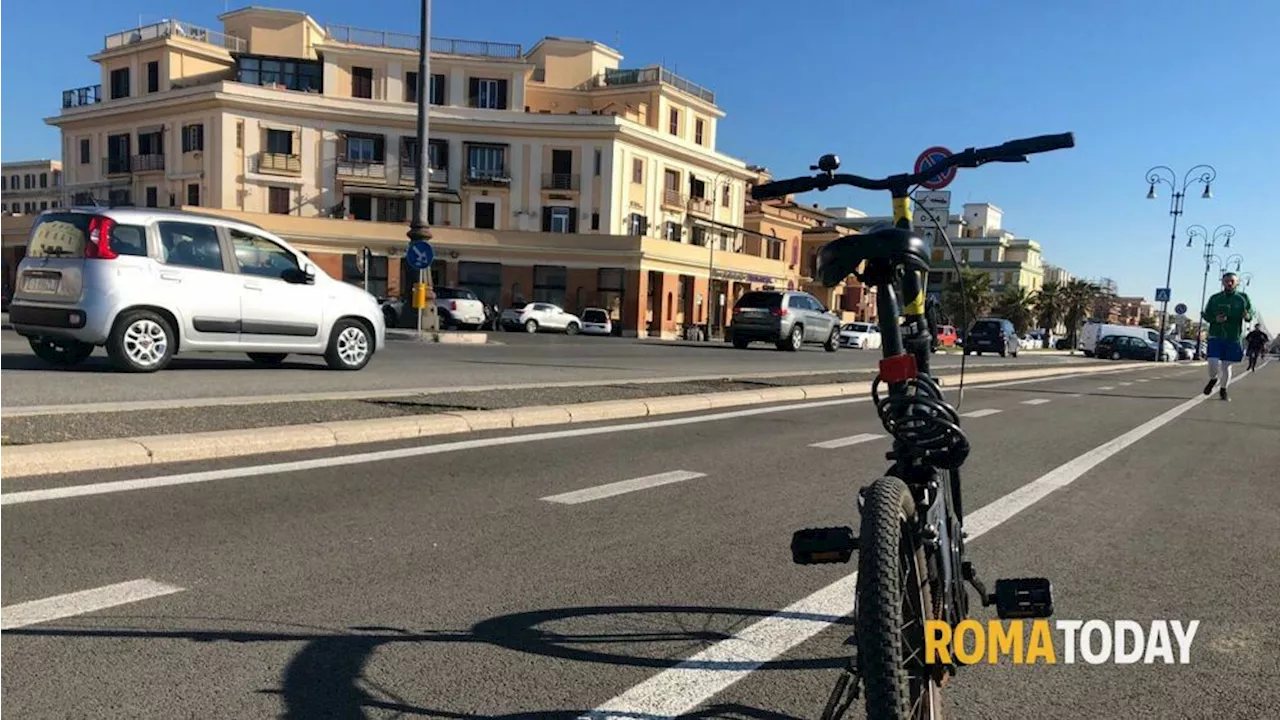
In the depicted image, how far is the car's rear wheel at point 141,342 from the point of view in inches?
382

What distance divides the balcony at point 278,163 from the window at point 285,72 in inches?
232

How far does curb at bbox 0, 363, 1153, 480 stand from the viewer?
18.5 feet

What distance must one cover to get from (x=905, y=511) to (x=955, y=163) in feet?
4.64

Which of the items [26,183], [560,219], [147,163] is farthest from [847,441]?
[26,183]

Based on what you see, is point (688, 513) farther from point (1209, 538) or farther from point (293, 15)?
point (293, 15)

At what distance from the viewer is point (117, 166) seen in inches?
2095

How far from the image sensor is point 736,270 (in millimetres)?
54938

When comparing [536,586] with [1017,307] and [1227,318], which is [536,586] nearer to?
[1227,318]

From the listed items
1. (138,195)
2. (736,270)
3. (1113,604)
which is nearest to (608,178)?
(736,270)

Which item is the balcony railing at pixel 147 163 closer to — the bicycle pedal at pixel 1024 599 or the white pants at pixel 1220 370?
the white pants at pixel 1220 370

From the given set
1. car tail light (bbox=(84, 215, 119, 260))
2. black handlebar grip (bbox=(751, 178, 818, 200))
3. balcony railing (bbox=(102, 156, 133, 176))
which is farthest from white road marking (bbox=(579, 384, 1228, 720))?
balcony railing (bbox=(102, 156, 133, 176))

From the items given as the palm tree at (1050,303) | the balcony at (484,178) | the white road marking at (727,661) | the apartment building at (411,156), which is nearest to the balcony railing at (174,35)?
the apartment building at (411,156)

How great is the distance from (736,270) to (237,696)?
53.2m

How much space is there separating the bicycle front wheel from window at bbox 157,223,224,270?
32.9ft
